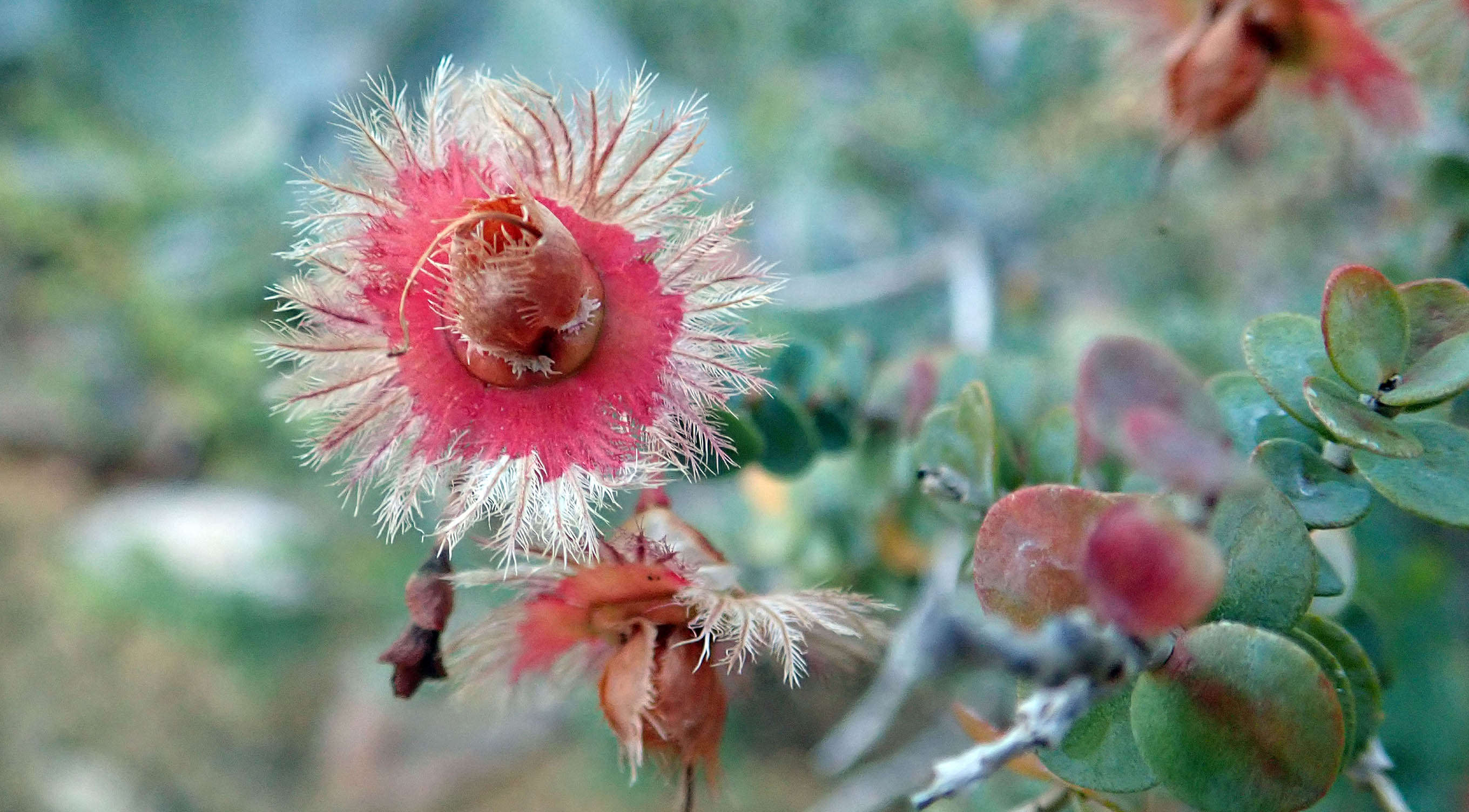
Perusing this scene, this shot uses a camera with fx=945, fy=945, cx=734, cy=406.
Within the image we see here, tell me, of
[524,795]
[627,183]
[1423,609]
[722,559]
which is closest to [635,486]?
[722,559]

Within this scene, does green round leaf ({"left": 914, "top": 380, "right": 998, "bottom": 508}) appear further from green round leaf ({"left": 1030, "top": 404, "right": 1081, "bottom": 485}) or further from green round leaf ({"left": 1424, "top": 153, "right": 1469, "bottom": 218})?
green round leaf ({"left": 1424, "top": 153, "right": 1469, "bottom": 218})

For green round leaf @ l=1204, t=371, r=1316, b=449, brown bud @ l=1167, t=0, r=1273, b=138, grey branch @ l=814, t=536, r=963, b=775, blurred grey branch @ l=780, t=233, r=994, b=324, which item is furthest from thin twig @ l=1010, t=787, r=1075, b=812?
blurred grey branch @ l=780, t=233, r=994, b=324

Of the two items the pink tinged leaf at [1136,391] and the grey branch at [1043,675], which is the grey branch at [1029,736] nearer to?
the grey branch at [1043,675]

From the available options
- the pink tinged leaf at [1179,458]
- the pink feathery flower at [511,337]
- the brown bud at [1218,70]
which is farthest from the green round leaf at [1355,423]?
the brown bud at [1218,70]

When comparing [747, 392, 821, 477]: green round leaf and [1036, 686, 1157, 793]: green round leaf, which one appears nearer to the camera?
[1036, 686, 1157, 793]: green round leaf

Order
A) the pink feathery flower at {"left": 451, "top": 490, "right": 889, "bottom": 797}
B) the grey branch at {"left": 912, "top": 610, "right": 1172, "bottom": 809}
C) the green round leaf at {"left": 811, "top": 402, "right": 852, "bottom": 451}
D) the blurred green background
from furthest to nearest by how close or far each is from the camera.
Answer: the blurred green background → the green round leaf at {"left": 811, "top": 402, "right": 852, "bottom": 451} → the pink feathery flower at {"left": 451, "top": 490, "right": 889, "bottom": 797} → the grey branch at {"left": 912, "top": 610, "right": 1172, "bottom": 809}

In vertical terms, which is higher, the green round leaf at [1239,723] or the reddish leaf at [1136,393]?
the reddish leaf at [1136,393]
